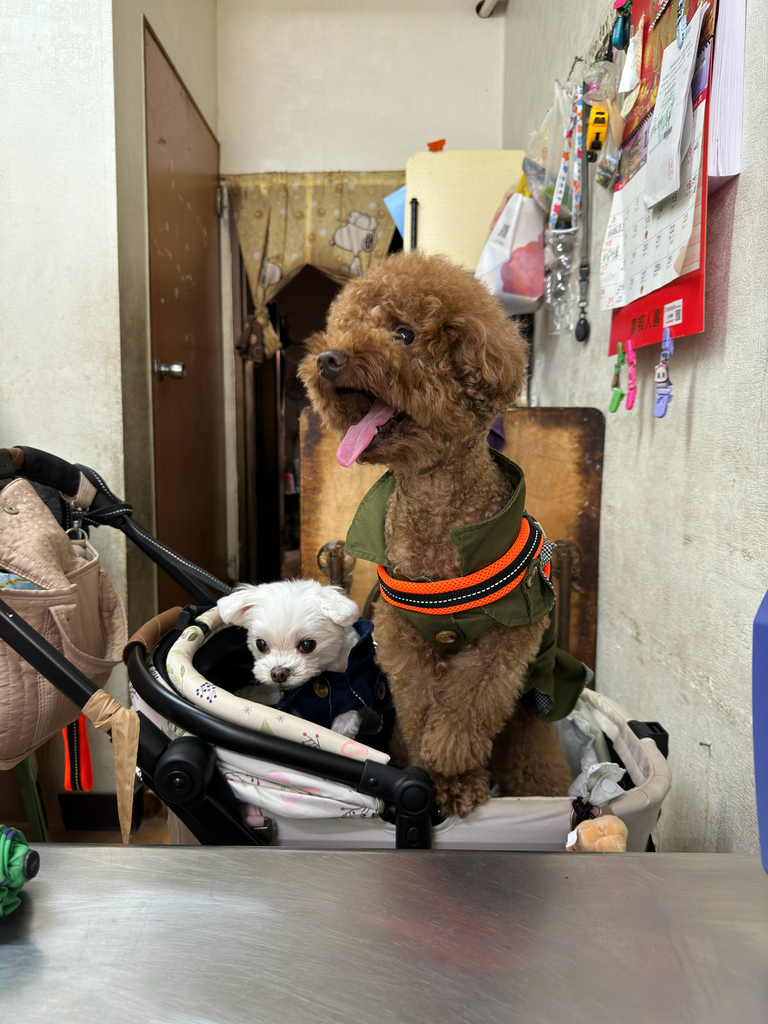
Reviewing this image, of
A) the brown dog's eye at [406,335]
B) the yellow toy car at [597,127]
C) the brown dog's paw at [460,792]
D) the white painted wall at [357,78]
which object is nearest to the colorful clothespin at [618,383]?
the yellow toy car at [597,127]

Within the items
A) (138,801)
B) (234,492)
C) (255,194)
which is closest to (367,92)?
(255,194)

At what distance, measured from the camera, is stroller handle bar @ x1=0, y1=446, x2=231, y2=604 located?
107 cm

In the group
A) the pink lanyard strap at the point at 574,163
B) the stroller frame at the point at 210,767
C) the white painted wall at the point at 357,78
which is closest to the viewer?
the stroller frame at the point at 210,767

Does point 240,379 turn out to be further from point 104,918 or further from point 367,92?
point 104,918

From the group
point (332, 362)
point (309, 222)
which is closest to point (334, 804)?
point (332, 362)

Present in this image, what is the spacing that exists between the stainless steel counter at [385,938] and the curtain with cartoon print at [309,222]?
2.92 m

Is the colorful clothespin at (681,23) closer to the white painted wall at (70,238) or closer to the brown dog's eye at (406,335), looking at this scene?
the brown dog's eye at (406,335)

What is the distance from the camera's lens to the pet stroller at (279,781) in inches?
26.1

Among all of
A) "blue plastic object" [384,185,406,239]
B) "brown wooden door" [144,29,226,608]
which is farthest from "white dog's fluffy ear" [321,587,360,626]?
"blue plastic object" [384,185,406,239]

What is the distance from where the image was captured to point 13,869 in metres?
0.43

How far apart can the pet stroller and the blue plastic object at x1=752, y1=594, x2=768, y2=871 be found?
32 centimetres

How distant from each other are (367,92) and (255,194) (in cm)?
74

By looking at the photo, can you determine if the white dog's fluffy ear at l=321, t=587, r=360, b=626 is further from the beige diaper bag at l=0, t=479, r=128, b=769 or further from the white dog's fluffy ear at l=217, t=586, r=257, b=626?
the beige diaper bag at l=0, t=479, r=128, b=769

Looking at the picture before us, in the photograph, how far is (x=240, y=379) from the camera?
3297 mm
